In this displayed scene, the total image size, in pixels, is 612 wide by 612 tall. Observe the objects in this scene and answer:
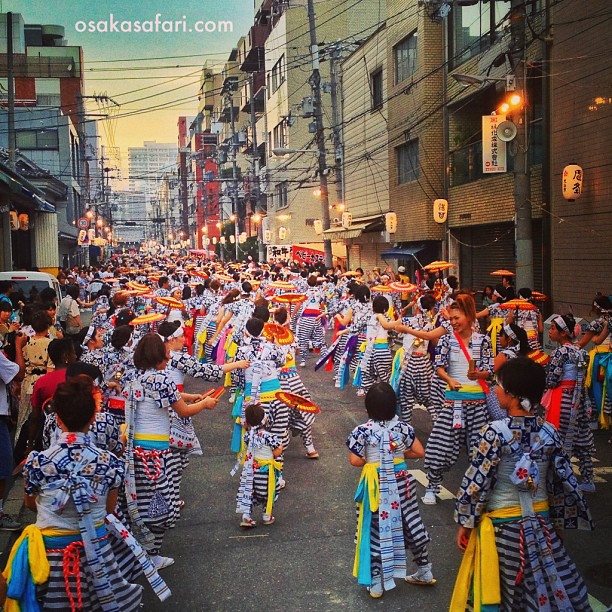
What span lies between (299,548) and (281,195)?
47949 millimetres

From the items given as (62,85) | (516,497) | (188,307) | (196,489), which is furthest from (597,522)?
(62,85)

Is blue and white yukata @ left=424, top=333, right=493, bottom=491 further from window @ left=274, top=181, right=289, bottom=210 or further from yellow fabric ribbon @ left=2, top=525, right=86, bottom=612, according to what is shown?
window @ left=274, top=181, right=289, bottom=210

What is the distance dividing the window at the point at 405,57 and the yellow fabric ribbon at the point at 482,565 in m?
24.1

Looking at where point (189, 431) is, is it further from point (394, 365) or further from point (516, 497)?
point (394, 365)

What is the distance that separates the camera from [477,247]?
923 inches

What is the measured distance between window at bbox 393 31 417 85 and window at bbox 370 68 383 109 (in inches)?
94.6

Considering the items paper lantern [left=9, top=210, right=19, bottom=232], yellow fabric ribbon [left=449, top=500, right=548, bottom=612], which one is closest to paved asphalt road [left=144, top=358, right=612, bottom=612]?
yellow fabric ribbon [left=449, top=500, right=548, bottom=612]

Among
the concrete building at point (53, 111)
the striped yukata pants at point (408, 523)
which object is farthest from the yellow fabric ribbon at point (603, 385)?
the concrete building at point (53, 111)

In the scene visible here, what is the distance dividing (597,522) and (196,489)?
4.06 meters

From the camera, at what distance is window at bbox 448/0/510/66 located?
2042 cm

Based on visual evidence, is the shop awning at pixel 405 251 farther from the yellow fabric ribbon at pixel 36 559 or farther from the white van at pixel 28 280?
the yellow fabric ribbon at pixel 36 559

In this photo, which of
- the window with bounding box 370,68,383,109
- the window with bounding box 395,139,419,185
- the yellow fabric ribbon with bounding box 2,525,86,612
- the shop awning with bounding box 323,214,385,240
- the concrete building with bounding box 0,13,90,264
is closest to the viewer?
the yellow fabric ribbon with bounding box 2,525,86,612

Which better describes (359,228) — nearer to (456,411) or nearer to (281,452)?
(456,411)

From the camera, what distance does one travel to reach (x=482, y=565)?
409 centimetres
